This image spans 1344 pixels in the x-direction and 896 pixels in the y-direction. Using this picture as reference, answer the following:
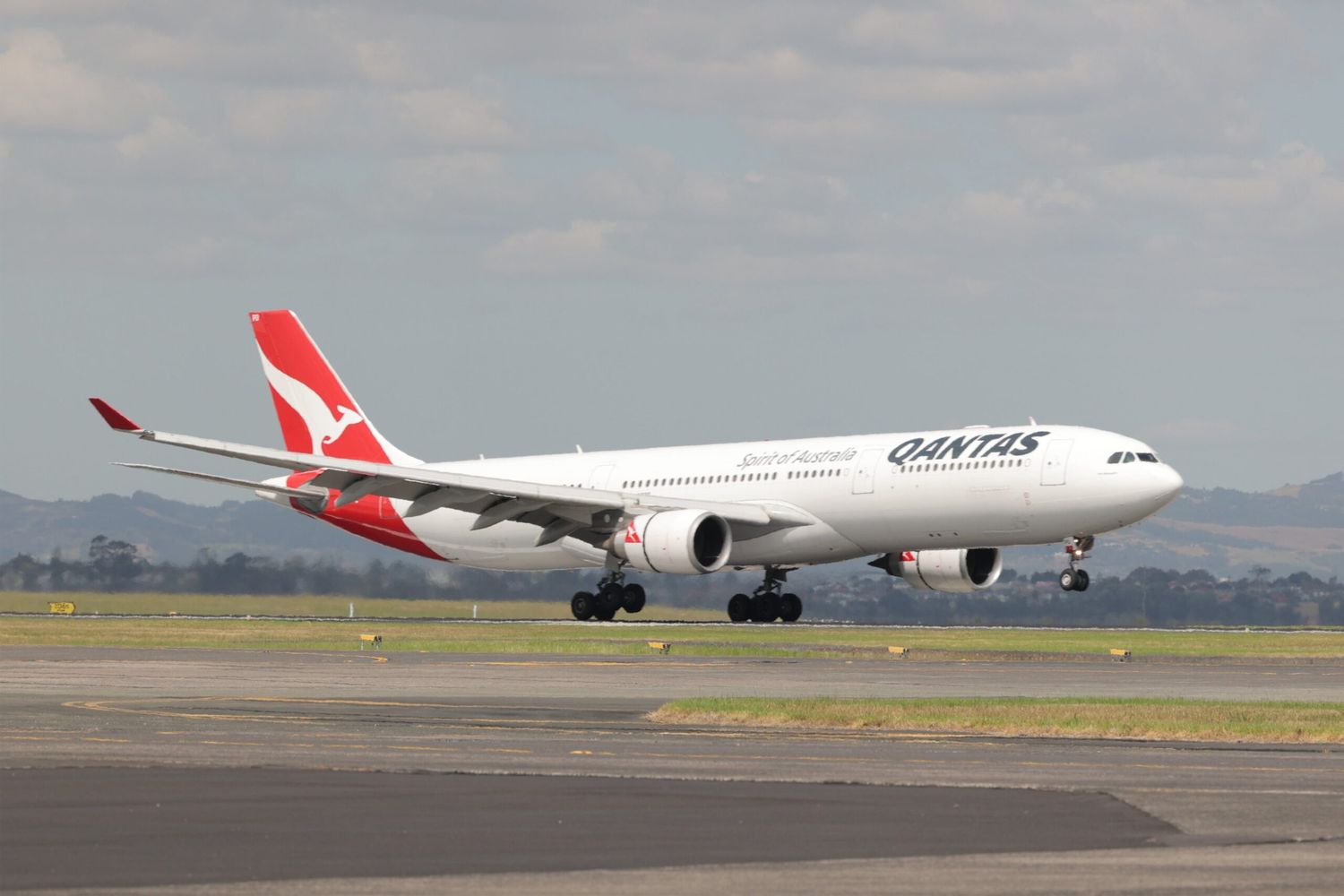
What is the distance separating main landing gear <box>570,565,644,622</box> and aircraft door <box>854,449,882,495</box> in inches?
313

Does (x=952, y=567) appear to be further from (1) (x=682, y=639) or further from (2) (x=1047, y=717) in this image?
(2) (x=1047, y=717)

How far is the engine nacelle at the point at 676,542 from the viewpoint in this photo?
5647 cm

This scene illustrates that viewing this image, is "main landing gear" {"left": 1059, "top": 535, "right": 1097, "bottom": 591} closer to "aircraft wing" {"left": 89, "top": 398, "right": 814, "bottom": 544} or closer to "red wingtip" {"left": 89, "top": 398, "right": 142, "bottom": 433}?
"aircraft wing" {"left": 89, "top": 398, "right": 814, "bottom": 544}

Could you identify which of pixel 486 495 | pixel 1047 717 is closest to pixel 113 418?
pixel 486 495

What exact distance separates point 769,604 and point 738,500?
426 centimetres

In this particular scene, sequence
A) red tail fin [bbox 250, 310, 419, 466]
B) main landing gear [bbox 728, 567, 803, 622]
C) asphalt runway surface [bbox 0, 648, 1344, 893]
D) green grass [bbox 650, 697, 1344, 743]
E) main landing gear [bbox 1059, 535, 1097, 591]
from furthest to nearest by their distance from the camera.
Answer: red tail fin [bbox 250, 310, 419, 466] → main landing gear [bbox 728, 567, 803, 622] → main landing gear [bbox 1059, 535, 1097, 591] → green grass [bbox 650, 697, 1344, 743] → asphalt runway surface [bbox 0, 648, 1344, 893]

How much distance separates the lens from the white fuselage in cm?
5359

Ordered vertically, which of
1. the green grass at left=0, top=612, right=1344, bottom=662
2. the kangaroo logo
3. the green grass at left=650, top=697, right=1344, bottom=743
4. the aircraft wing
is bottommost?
the green grass at left=650, top=697, right=1344, bottom=743

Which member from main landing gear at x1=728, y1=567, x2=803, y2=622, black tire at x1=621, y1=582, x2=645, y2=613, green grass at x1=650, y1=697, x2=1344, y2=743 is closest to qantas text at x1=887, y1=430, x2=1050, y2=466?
main landing gear at x1=728, y1=567, x2=803, y2=622

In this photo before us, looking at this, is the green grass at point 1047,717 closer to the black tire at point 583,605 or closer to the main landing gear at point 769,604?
the black tire at point 583,605

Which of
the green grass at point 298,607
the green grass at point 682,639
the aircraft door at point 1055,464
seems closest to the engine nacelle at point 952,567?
the green grass at point 682,639

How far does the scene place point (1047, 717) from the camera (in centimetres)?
2416

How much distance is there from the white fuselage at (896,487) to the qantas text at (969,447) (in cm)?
4

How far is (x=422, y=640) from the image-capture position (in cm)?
4947
